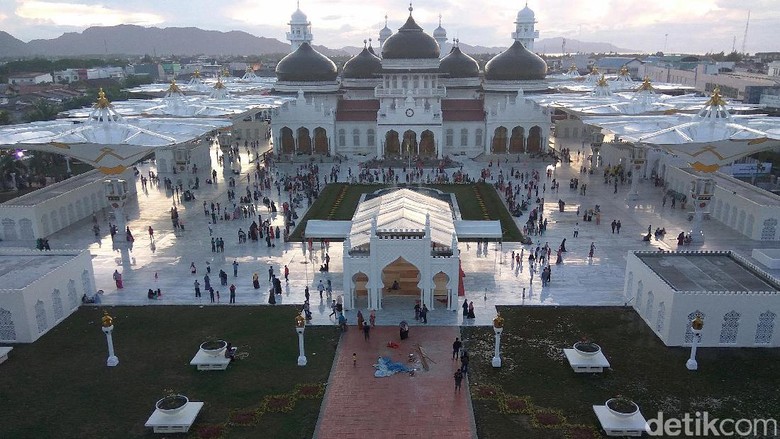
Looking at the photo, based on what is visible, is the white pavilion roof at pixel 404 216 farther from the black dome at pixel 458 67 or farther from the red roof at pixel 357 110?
the black dome at pixel 458 67

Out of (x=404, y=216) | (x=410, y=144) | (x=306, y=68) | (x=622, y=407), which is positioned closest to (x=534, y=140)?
(x=410, y=144)

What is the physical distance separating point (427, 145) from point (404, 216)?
97.8ft

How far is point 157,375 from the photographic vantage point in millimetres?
18641

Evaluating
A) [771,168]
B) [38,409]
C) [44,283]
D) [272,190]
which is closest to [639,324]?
[38,409]

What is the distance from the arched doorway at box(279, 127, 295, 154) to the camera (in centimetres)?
5488

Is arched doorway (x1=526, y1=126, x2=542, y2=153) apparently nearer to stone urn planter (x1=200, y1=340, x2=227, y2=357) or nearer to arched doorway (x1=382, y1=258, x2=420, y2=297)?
arched doorway (x1=382, y1=258, x2=420, y2=297)

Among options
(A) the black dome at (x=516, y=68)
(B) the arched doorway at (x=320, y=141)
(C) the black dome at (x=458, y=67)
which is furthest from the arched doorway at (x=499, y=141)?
(C) the black dome at (x=458, y=67)

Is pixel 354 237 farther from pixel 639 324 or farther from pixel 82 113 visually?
pixel 82 113

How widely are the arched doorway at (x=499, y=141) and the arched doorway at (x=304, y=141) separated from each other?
17.3 metres

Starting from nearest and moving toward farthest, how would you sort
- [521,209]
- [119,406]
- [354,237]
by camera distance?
[119,406] → [354,237] → [521,209]

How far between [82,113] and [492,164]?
3632 cm

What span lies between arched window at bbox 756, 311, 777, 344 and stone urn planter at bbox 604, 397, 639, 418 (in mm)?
6889

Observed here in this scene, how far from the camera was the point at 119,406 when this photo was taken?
17016 mm

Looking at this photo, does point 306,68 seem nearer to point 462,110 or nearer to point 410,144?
point 410,144
